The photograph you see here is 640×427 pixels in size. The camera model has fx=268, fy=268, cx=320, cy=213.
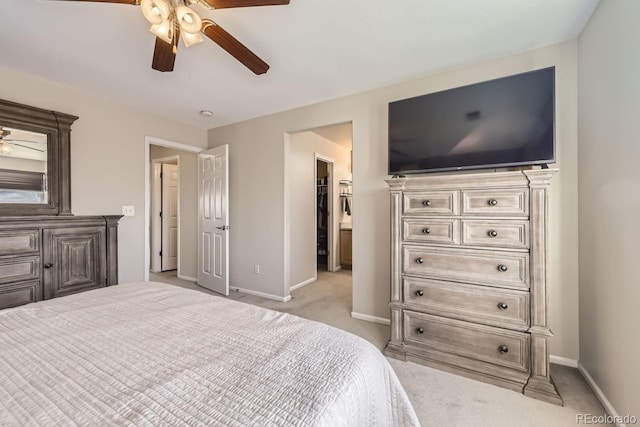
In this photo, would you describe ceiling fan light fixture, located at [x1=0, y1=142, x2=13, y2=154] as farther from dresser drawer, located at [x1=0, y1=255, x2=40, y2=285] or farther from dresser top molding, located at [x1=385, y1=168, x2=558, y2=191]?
dresser top molding, located at [x1=385, y1=168, x2=558, y2=191]

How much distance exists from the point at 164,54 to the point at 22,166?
200cm

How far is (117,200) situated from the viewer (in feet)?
10.4

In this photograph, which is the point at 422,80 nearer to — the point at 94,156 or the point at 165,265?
the point at 94,156

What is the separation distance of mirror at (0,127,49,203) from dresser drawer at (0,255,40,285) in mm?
571

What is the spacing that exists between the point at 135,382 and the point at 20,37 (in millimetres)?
2698

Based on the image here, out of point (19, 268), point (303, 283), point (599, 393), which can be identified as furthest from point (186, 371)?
point (303, 283)

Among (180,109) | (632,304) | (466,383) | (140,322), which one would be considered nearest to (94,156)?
(180,109)

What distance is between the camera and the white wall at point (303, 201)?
13.2ft

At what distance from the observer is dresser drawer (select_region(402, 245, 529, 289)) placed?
181 centimetres

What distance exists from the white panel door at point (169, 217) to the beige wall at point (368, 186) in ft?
5.24

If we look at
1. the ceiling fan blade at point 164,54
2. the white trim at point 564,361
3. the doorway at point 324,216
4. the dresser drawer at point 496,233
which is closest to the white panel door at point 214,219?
the ceiling fan blade at point 164,54

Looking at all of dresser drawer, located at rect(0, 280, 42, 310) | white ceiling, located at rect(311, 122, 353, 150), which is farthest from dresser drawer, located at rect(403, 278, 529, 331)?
dresser drawer, located at rect(0, 280, 42, 310)

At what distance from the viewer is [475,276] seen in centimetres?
193

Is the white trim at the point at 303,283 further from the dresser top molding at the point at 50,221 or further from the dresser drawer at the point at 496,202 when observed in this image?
the dresser drawer at the point at 496,202
